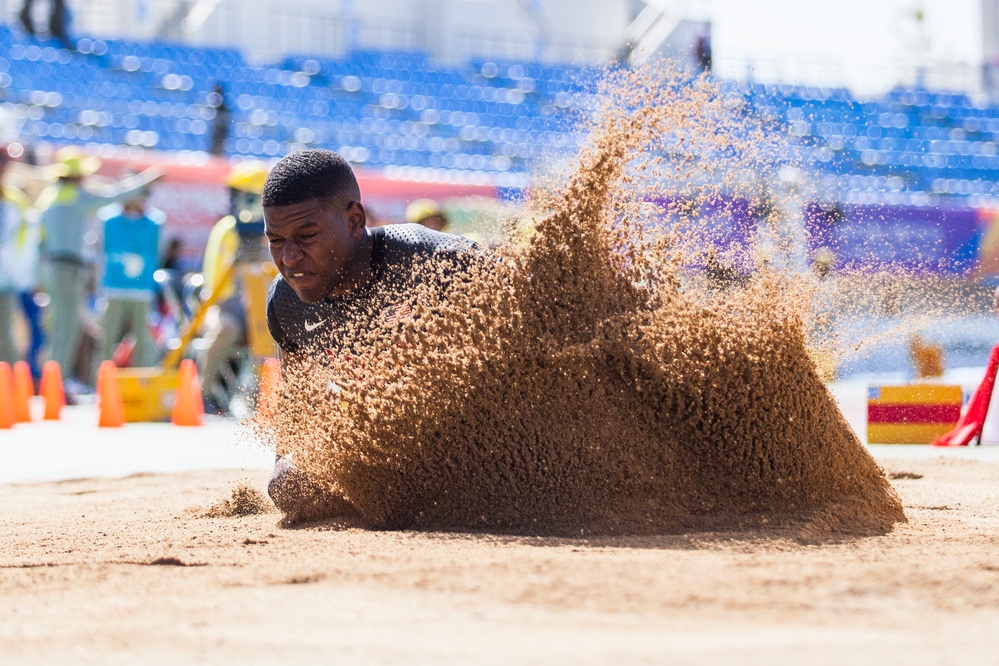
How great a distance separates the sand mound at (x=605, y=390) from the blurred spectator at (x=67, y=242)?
7.38 meters

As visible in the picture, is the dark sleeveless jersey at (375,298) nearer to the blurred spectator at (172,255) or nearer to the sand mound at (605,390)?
the sand mound at (605,390)

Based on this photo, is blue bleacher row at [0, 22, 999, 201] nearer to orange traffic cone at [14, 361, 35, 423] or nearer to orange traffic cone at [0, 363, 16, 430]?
orange traffic cone at [14, 361, 35, 423]

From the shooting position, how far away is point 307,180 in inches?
138

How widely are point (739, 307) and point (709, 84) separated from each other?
81 centimetres

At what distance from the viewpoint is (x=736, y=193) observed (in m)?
3.69

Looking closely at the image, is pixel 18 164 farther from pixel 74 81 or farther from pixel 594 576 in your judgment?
pixel 594 576

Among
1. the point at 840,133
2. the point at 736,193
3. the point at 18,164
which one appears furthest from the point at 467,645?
the point at 840,133

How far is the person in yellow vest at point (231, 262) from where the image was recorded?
29.4 ft

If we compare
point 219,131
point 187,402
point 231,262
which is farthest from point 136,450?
point 219,131

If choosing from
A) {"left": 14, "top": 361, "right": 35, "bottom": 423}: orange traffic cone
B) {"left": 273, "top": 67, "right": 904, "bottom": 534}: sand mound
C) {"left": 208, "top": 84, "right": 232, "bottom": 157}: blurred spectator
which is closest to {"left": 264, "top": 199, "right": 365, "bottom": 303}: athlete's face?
{"left": 273, "top": 67, "right": 904, "bottom": 534}: sand mound

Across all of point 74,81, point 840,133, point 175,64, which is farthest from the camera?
point 840,133

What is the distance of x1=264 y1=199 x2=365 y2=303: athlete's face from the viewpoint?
347cm

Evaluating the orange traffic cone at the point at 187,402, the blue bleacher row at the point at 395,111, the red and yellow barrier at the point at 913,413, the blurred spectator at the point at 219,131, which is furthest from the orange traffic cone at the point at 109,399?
the blue bleacher row at the point at 395,111

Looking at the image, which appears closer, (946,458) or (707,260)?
(707,260)
